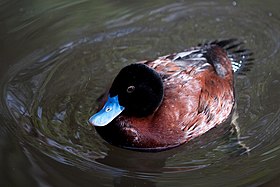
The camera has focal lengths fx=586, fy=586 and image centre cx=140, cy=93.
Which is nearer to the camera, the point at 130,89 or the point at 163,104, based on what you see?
the point at 130,89

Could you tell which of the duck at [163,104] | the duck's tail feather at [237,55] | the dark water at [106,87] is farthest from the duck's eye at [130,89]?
the duck's tail feather at [237,55]

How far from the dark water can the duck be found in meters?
0.11

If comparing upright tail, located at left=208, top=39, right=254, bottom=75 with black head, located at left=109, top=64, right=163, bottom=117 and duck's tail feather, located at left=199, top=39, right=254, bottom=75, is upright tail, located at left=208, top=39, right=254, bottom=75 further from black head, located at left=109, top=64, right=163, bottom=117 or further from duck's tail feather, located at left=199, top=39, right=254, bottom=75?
black head, located at left=109, top=64, right=163, bottom=117

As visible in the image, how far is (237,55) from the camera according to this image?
6660mm

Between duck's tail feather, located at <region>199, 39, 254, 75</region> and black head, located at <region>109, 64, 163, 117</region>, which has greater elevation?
black head, located at <region>109, 64, 163, 117</region>

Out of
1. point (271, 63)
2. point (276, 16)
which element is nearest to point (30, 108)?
point (271, 63)

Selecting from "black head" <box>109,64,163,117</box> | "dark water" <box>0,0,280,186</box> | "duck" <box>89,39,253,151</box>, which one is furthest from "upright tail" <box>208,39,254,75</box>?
"black head" <box>109,64,163,117</box>

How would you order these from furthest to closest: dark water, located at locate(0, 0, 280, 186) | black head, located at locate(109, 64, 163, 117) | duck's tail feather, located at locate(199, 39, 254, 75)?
duck's tail feather, located at locate(199, 39, 254, 75) → black head, located at locate(109, 64, 163, 117) → dark water, located at locate(0, 0, 280, 186)

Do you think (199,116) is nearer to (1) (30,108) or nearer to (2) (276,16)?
(1) (30,108)

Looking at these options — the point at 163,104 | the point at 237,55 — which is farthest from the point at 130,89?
the point at 237,55

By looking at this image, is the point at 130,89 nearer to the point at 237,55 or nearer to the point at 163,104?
the point at 163,104

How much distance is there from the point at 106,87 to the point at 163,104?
3.63 feet

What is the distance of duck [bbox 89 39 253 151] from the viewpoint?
17.1 ft

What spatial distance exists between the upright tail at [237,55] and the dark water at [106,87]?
11 centimetres
